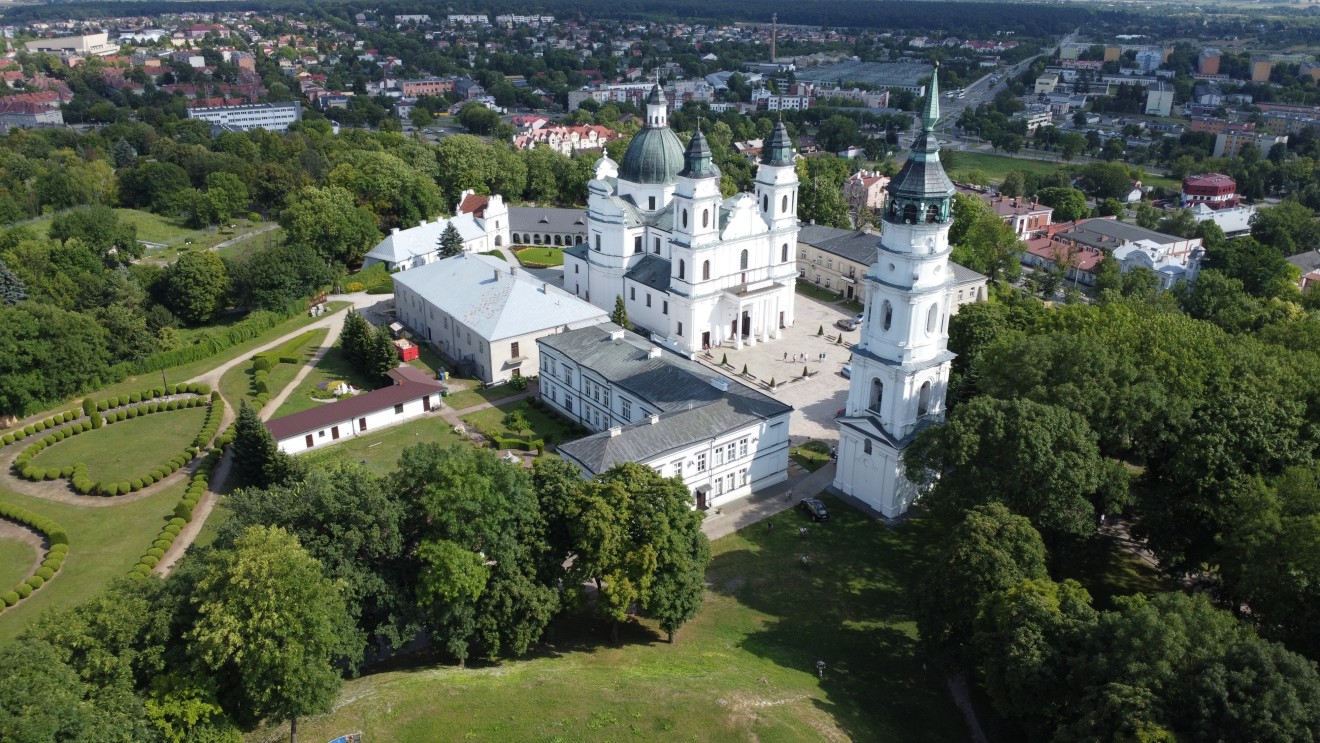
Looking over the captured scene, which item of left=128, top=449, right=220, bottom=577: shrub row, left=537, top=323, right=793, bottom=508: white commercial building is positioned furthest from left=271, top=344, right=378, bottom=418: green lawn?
left=537, top=323, right=793, bottom=508: white commercial building

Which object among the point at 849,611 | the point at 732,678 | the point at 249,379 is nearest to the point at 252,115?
the point at 249,379

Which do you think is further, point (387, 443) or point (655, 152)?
point (655, 152)

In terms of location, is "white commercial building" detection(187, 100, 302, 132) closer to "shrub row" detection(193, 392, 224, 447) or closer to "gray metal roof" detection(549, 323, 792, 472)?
"shrub row" detection(193, 392, 224, 447)

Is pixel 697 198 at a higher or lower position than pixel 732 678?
higher

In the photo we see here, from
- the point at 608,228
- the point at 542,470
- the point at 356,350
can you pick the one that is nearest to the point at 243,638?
the point at 542,470

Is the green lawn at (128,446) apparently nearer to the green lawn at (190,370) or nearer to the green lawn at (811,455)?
the green lawn at (190,370)

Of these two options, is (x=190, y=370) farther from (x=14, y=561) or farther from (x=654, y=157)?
(x=654, y=157)
